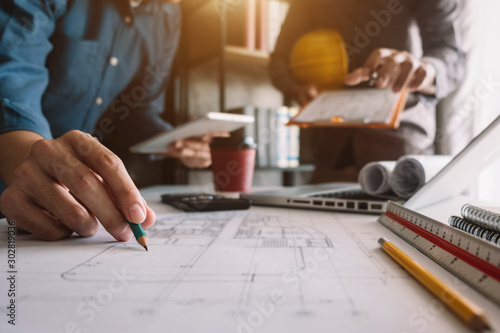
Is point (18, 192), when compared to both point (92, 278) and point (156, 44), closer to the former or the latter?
point (92, 278)

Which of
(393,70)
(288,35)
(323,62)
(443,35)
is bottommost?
(393,70)

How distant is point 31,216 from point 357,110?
2.77ft

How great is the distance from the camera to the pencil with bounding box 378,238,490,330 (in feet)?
0.70

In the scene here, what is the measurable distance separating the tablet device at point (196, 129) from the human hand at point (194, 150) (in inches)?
1.0

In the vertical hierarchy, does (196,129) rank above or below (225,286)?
above

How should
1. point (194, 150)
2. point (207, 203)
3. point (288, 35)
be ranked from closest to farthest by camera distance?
point (207, 203) → point (194, 150) → point (288, 35)

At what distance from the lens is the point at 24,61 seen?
33.5 inches

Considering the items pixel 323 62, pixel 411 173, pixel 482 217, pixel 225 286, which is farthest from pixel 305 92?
pixel 225 286

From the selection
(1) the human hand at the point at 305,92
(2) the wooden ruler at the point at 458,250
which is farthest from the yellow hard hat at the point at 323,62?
(2) the wooden ruler at the point at 458,250

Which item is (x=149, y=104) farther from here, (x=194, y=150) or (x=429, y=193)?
(x=429, y=193)

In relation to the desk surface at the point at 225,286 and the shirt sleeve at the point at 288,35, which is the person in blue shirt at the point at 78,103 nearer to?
the desk surface at the point at 225,286

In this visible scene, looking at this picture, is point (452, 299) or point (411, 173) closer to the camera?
point (452, 299)

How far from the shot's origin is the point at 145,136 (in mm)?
1496

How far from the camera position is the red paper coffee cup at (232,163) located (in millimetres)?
956
